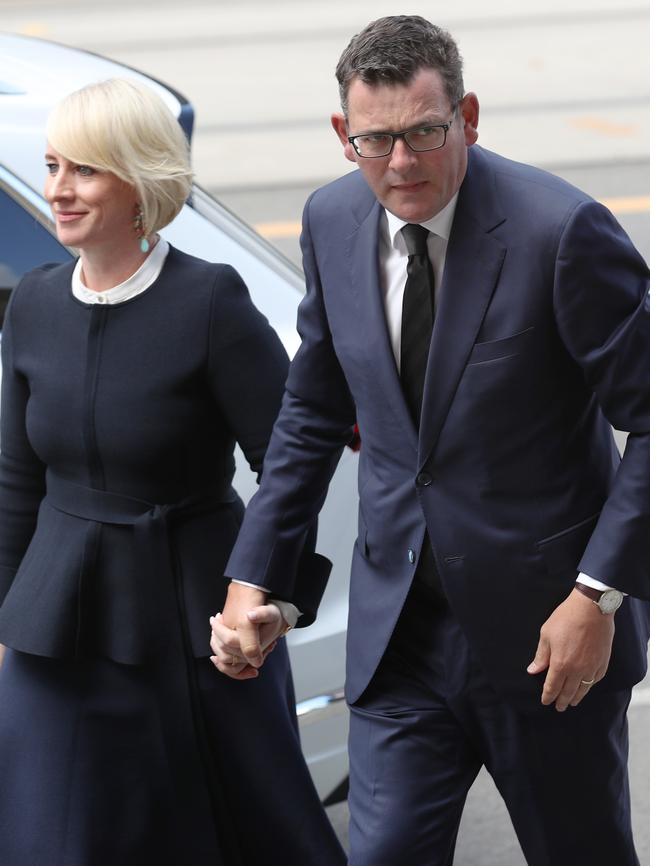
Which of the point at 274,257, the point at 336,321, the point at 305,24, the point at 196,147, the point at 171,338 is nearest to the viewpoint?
the point at 336,321

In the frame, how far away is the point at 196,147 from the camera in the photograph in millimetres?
12133

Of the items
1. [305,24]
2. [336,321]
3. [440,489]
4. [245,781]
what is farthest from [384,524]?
[305,24]

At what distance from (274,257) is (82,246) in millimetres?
1043

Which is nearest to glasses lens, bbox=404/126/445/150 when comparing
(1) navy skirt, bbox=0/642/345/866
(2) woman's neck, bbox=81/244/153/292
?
(2) woman's neck, bbox=81/244/153/292

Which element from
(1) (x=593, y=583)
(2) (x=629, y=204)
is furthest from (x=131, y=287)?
(2) (x=629, y=204)

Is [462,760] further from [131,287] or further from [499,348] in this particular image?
[131,287]

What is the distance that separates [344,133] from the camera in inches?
93.6

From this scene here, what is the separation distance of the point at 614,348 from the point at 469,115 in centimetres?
41

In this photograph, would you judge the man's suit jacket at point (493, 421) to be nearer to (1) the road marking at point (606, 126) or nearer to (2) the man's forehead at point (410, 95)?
(2) the man's forehead at point (410, 95)

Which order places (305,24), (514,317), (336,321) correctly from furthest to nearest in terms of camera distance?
(305,24) < (336,321) < (514,317)

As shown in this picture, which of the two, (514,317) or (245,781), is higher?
(514,317)

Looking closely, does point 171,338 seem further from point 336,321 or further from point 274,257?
point 274,257

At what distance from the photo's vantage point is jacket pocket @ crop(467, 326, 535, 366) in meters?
2.32

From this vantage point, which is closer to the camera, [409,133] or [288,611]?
Answer: [409,133]
